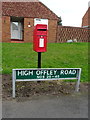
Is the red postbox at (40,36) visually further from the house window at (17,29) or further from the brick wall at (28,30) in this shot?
the house window at (17,29)

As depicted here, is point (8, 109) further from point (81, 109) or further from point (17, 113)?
point (81, 109)

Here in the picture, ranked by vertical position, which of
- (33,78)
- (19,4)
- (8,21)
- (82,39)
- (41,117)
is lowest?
(41,117)

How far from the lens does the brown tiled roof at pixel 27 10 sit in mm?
16375

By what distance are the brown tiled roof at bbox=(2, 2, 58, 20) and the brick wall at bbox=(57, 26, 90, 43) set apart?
1705mm

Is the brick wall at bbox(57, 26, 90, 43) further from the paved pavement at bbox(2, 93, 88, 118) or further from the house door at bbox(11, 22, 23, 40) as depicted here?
the paved pavement at bbox(2, 93, 88, 118)

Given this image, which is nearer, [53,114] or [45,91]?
[53,114]

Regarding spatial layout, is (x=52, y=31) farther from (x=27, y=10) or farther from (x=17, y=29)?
(x=17, y=29)

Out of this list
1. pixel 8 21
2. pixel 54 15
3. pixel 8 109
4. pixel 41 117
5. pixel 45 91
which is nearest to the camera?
pixel 41 117

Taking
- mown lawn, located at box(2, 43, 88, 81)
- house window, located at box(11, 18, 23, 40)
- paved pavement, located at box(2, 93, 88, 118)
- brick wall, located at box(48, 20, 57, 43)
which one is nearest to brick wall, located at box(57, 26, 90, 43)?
brick wall, located at box(48, 20, 57, 43)

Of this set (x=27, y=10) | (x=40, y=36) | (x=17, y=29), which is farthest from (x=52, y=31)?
(x=40, y=36)

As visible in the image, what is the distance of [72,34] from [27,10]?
5663 mm

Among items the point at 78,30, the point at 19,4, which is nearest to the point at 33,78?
the point at 19,4

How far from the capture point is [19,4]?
1688cm

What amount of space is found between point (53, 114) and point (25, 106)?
23.7 inches
